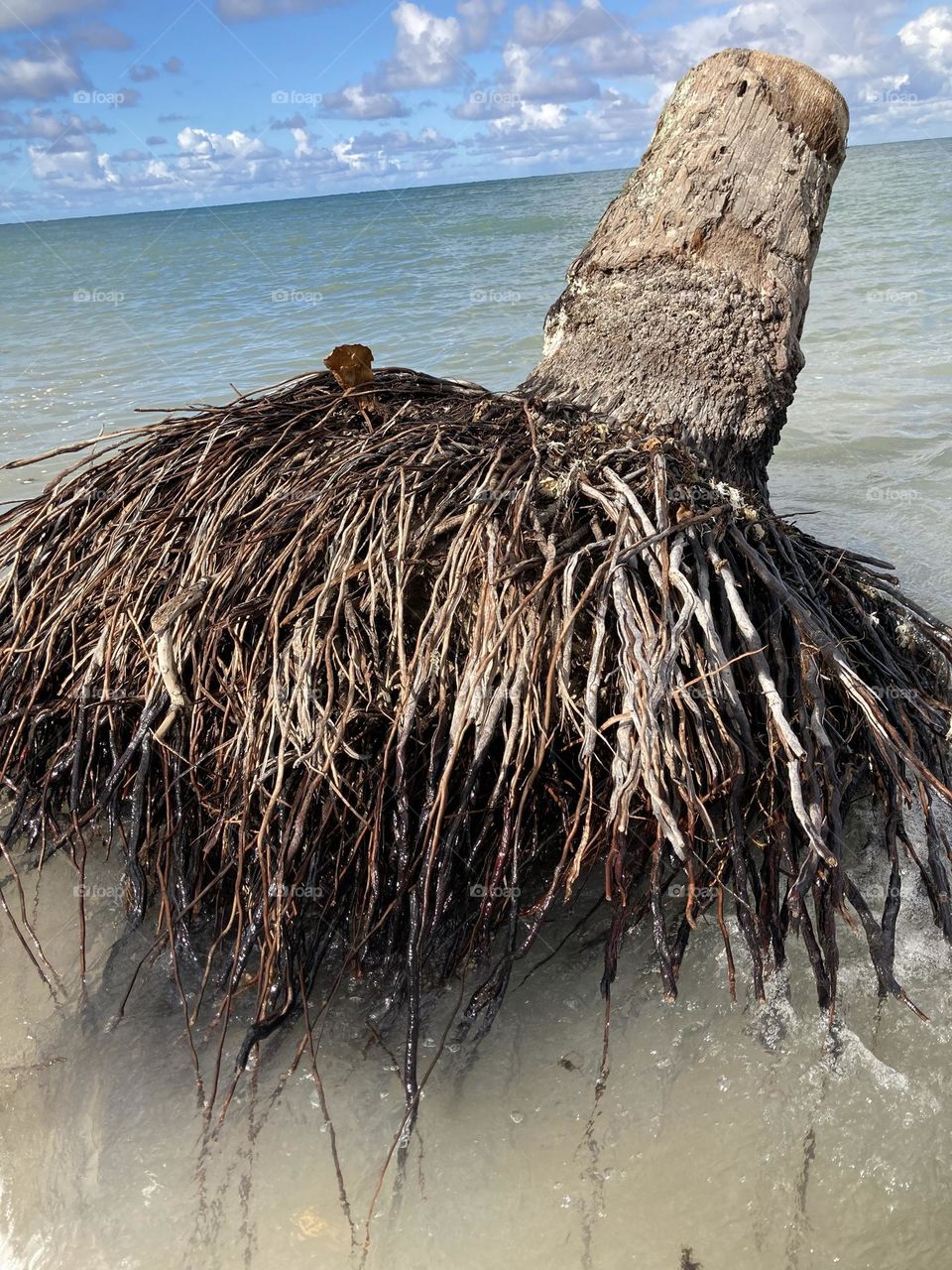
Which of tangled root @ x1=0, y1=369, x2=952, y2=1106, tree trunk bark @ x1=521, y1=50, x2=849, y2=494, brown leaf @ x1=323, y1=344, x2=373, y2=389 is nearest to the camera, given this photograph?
tangled root @ x1=0, y1=369, x2=952, y2=1106

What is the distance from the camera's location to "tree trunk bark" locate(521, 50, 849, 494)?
10.9ft

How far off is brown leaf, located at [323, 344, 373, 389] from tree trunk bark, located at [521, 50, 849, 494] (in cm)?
58

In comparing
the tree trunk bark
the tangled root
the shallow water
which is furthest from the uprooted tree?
the tree trunk bark

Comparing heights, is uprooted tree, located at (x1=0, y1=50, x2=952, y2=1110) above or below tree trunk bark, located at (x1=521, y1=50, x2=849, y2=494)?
below

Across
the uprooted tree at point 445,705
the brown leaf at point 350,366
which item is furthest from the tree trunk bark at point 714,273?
the brown leaf at point 350,366

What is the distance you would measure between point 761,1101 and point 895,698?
1.01 m

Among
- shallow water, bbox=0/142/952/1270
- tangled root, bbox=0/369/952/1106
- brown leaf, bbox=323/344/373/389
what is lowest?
shallow water, bbox=0/142/952/1270

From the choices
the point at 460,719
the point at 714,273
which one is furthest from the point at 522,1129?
the point at 714,273

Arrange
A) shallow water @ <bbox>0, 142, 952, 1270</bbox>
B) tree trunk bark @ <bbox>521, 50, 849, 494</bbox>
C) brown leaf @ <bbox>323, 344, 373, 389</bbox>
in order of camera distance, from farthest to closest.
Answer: tree trunk bark @ <bbox>521, 50, 849, 494</bbox> → brown leaf @ <bbox>323, 344, 373, 389</bbox> → shallow water @ <bbox>0, 142, 952, 1270</bbox>

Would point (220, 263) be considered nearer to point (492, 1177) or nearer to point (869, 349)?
point (869, 349)

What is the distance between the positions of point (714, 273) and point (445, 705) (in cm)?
212

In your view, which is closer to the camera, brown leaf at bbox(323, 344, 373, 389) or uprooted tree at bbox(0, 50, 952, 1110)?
uprooted tree at bbox(0, 50, 952, 1110)

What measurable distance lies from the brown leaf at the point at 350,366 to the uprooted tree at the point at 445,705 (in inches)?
8.7

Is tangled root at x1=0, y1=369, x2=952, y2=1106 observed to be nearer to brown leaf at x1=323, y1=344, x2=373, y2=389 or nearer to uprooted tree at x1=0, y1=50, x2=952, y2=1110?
uprooted tree at x1=0, y1=50, x2=952, y2=1110
